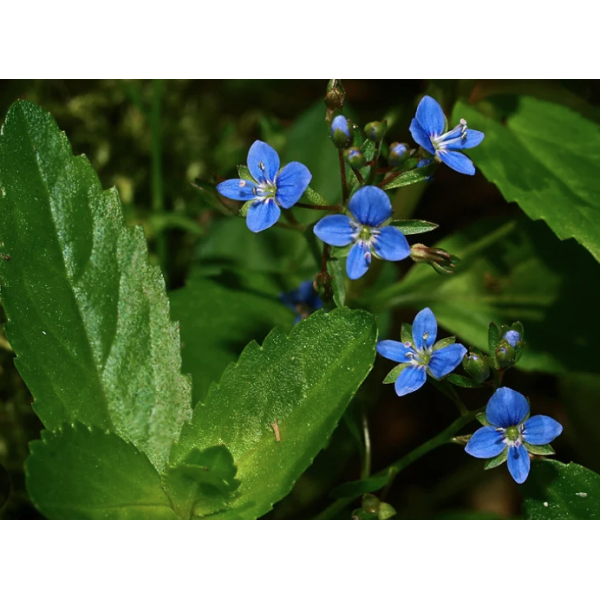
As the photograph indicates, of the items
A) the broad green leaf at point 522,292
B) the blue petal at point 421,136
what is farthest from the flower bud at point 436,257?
the broad green leaf at point 522,292

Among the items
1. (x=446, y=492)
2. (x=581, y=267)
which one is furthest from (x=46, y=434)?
(x=581, y=267)

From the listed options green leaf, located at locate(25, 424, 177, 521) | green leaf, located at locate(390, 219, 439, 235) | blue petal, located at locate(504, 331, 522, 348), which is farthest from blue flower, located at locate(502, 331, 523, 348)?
green leaf, located at locate(25, 424, 177, 521)

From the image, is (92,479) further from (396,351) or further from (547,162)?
(547,162)

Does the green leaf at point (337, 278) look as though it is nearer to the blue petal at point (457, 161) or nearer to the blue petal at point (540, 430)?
the blue petal at point (457, 161)

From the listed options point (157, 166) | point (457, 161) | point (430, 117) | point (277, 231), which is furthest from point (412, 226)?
point (157, 166)

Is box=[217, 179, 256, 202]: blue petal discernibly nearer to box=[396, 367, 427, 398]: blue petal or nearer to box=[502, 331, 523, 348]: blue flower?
box=[396, 367, 427, 398]: blue petal

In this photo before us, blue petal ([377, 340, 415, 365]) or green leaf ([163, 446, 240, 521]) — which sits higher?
blue petal ([377, 340, 415, 365])
